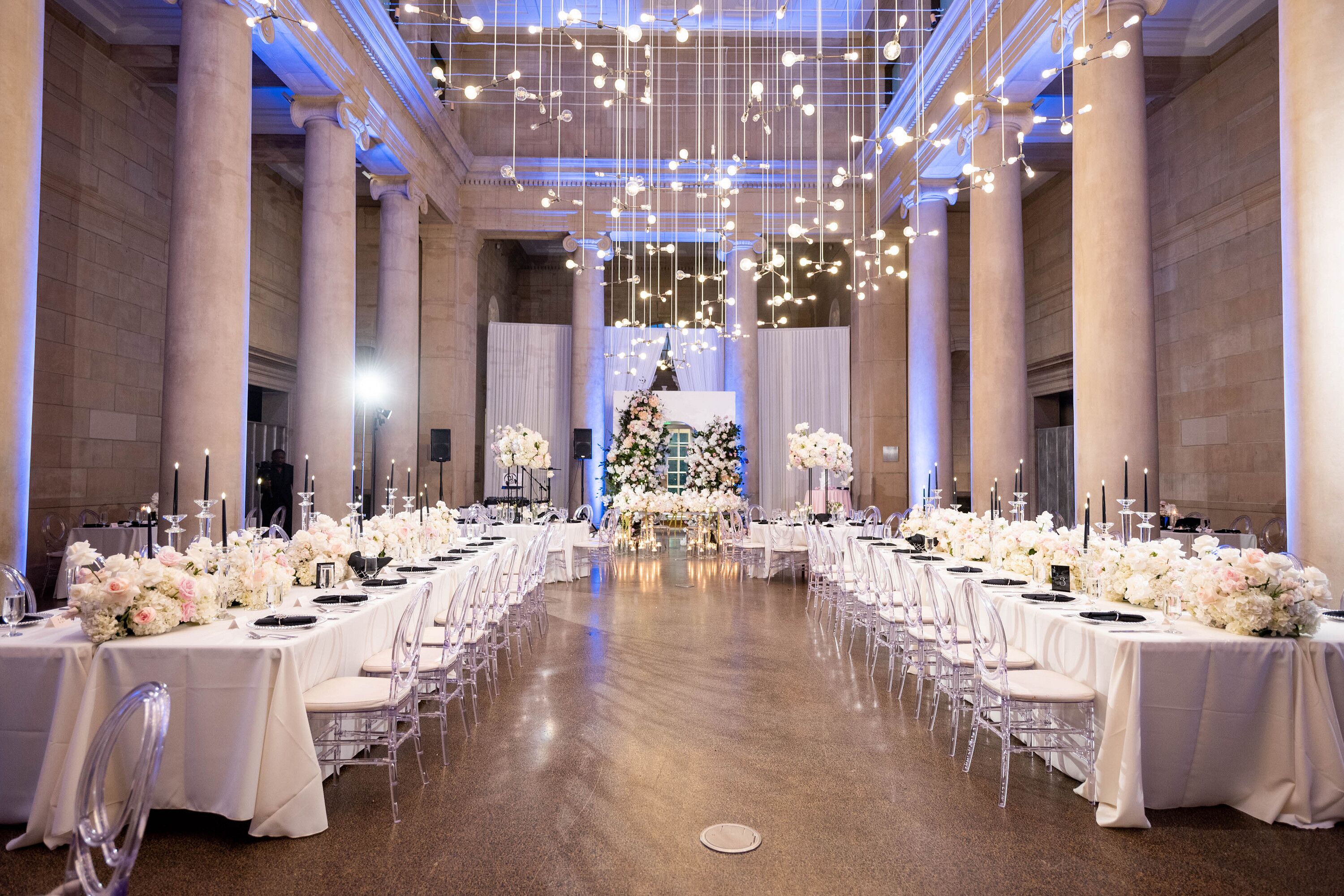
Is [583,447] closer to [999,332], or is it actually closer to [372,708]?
[999,332]

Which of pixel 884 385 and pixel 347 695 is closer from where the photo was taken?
pixel 347 695

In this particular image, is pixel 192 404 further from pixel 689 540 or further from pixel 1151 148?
pixel 1151 148

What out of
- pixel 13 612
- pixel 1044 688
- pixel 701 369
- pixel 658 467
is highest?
pixel 701 369

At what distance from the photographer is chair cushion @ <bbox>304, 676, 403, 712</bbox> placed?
3383mm

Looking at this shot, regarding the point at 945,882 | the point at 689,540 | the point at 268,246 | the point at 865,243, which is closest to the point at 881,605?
the point at 945,882

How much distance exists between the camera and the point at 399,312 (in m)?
13.1

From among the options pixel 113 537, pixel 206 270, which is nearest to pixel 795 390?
pixel 206 270

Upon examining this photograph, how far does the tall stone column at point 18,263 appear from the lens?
510 cm

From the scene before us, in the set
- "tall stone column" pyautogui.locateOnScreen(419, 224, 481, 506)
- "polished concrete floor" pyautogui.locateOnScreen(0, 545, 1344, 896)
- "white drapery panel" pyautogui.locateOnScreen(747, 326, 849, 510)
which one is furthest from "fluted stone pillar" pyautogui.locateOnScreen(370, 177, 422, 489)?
"polished concrete floor" pyautogui.locateOnScreen(0, 545, 1344, 896)

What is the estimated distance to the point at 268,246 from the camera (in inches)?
547

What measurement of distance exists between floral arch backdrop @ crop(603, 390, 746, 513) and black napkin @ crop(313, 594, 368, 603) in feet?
28.2

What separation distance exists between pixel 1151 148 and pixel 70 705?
13.6 m

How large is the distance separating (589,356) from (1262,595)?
13583mm

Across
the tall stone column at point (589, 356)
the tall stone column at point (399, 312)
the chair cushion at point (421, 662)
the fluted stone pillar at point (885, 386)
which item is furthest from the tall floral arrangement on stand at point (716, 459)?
the chair cushion at point (421, 662)
